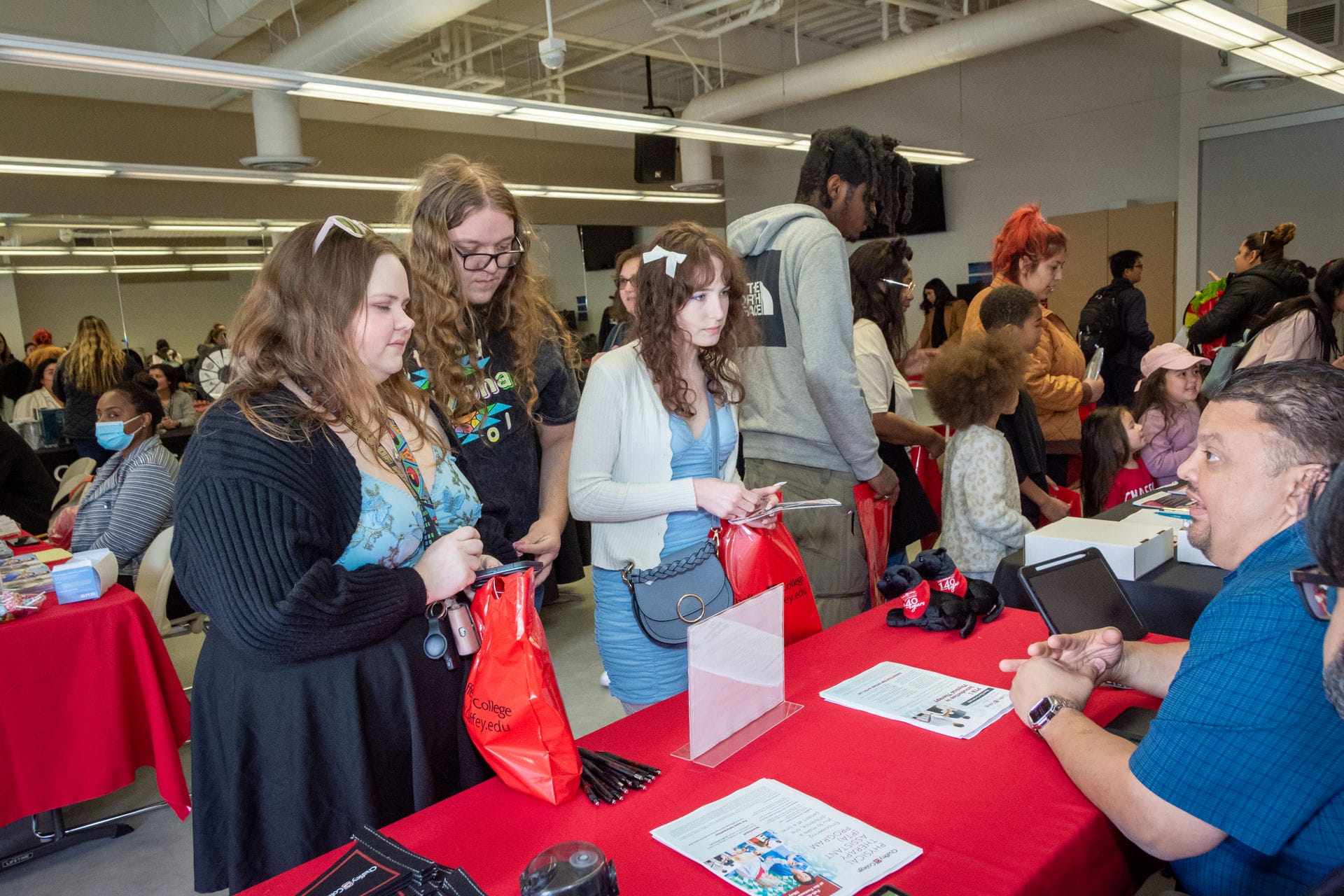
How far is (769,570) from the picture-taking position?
69.4 inches

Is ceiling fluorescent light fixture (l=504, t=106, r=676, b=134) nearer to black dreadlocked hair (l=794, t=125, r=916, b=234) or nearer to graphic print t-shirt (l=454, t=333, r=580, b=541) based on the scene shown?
black dreadlocked hair (l=794, t=125, r=916, b=234)

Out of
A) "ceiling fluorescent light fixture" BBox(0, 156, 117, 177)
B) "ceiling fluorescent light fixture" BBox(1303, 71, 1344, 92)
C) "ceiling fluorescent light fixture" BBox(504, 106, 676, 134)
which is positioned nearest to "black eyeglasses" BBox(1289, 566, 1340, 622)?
"ceiling fluorescent light fixture" BBox(504, 106, 676, 134)

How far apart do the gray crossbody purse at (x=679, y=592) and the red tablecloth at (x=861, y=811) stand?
0.26 m

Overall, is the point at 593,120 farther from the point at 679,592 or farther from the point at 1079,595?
the point at 1079,595

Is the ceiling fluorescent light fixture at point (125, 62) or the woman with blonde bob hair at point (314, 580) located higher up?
the ceiling fluorescent light fixture at point (125, 62)

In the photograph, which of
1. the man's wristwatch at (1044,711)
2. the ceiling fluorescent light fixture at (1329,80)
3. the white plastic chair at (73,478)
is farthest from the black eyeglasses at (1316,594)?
the ceiling fluorescent light fixture at (1329,80)

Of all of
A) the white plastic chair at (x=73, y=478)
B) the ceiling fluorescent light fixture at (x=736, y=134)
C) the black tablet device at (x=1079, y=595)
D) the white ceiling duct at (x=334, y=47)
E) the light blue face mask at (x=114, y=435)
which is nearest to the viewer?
the black tablet device at (x=1079, y=595)

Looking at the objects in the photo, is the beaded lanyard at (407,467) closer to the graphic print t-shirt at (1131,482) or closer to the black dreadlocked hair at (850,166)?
the black dreadlocked hair at (850,166)

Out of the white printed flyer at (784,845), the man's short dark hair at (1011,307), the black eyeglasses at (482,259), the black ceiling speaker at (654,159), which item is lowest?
the white printed flyer at (784,845)

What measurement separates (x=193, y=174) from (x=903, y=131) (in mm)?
7053

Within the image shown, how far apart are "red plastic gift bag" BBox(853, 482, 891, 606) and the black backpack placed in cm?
403

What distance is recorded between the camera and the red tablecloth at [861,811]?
103 cm

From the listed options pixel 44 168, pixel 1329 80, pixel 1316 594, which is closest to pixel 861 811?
pixel 1316 594

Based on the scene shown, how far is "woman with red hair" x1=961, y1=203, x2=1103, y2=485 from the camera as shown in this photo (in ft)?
12.0
